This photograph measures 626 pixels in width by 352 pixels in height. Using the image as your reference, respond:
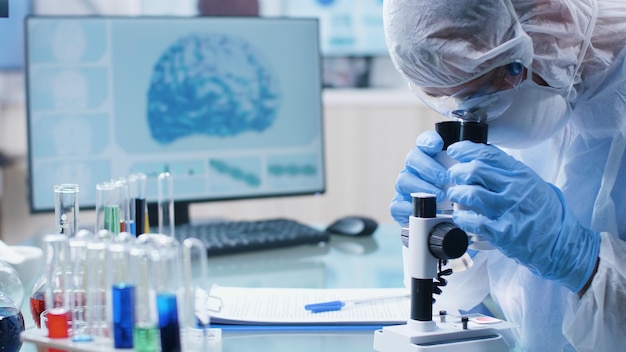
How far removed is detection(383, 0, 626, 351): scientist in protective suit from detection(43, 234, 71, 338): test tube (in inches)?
19.2

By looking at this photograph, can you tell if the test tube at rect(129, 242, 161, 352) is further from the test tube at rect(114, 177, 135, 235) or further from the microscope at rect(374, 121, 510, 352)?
the microscope at rect(374, 121, 510, 352)

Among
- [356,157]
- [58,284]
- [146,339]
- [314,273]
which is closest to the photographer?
[146,339]

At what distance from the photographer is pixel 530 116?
44.5 inches

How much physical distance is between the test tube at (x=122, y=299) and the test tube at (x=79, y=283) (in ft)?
0.15

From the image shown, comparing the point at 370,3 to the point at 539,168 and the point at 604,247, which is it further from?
the point at 604,247

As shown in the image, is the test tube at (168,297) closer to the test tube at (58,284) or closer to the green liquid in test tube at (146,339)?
the green liquid in test tube at (146,339)

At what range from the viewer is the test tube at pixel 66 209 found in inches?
38.7

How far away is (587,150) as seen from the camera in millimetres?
1193

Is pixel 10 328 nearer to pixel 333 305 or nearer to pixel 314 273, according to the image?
pixel 333 305

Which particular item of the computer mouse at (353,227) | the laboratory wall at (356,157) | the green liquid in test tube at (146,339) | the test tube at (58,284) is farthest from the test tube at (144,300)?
the laboratory wall at (356,157)

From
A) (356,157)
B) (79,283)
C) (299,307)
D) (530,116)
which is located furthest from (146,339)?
(356,157)

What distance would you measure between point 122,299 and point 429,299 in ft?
1.36

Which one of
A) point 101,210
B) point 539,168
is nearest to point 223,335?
point 101,210

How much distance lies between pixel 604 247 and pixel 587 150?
177 millimetres
